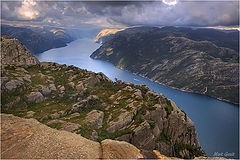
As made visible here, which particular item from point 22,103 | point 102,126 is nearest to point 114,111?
point 102,126

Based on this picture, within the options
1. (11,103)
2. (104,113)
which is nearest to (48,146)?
(104,113)

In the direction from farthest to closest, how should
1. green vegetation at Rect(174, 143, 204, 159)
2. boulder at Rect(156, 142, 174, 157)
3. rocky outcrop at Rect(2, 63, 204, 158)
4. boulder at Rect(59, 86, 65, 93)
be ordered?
boulder at Rect(59, 86, 65, 93)
green vegetation at Rect(174, 143, 204, 159)
boulder at Rect(156, 142, 174, 157)
rocky outcrop at Rect(2, 63, 204, 158)

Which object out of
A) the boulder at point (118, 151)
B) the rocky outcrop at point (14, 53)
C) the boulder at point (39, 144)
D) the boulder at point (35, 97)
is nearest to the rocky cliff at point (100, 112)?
the boulder at point (35, 97)

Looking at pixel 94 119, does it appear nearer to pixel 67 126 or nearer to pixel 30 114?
pixel 67 126

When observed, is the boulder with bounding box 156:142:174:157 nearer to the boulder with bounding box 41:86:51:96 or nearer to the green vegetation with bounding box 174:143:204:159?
the green vegetation with bounding box 174:143:204:159

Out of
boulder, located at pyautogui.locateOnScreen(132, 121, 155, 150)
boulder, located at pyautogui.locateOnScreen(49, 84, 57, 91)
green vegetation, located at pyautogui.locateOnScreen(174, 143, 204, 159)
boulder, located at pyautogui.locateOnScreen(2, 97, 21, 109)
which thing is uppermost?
boulder, located at pyautogui.locateOnScreen(49, 84, 57, 91)

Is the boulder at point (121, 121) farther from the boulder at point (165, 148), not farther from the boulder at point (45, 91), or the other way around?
the boulder at point (45, 91)

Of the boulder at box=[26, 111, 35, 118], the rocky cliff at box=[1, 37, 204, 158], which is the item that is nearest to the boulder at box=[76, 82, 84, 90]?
the rocky cliff at box=[1, 37, 204, 158]
